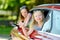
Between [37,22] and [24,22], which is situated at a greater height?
[24,22]

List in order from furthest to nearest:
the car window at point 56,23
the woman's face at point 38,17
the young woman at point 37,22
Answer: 1. the woman's face at point 38,17
2. the young woman at point 37,22
3. the car window at point 56,23

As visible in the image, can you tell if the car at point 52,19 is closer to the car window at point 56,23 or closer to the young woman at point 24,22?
the car window at point 56,23

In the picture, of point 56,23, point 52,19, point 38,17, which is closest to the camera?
point 56,23

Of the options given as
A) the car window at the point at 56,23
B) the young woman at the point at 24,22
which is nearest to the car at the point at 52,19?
the car window at the point at 56,23

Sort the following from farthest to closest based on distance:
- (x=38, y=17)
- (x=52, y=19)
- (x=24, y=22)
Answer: (x=24, y=22) < (x=38, y=17) < (x=52, y=19)

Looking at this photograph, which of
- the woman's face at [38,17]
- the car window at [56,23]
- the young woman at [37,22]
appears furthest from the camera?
the woman's face at [38,17]

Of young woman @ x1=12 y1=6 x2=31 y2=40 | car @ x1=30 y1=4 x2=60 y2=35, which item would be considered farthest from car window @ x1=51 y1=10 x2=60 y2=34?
young woman @ x1=12 y1=6 x2=31 y2=40

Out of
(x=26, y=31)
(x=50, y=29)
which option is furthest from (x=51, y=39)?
(x=26, y=31)

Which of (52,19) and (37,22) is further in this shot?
(37,22)

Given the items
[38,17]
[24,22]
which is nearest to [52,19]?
[38,17]

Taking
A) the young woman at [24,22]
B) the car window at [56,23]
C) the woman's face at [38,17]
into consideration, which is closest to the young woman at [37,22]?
the woman's face at [38,17]

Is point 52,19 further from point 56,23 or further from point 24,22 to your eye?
point 24,22

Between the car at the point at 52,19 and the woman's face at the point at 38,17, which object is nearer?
the car at the point at 52,19

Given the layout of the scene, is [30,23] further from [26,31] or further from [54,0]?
[54,0]
